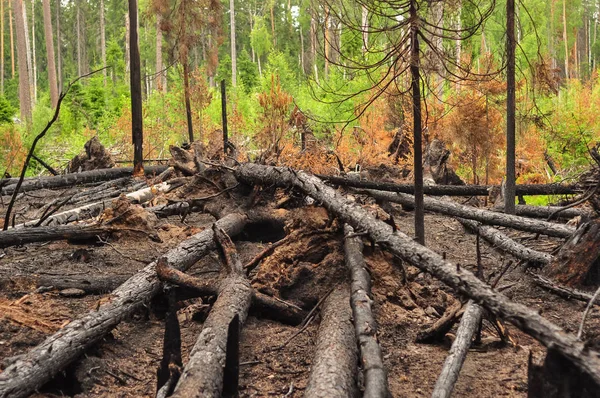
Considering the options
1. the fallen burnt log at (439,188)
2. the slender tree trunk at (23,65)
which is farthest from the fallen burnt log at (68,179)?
the slender tree trunk at (23,65)

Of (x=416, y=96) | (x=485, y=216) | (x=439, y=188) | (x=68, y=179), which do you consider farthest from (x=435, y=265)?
(x=68, y=179)

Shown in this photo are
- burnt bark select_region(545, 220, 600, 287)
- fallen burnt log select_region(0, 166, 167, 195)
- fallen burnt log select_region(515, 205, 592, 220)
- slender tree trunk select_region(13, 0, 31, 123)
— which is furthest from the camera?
slender tree trunk select_region(13, 0, 31, 123)

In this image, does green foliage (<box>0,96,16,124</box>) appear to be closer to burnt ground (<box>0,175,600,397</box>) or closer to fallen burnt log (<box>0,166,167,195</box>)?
fallen burnt log (<box>0,166,167,195</box>)

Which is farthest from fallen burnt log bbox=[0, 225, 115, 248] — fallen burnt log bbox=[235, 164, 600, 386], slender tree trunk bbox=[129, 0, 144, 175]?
slender tree trunk bbox=[129, 0, 144, 175]

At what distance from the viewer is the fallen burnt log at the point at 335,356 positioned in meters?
3.06

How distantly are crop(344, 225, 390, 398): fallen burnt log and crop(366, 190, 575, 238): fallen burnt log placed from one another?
8.50 feet

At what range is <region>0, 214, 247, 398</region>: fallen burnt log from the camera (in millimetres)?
3158

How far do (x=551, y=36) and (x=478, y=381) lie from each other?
5906 cm

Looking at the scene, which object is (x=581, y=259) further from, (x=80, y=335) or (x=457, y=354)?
(x=80, y=335)

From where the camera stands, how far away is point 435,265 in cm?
383

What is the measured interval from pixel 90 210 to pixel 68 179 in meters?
3.76

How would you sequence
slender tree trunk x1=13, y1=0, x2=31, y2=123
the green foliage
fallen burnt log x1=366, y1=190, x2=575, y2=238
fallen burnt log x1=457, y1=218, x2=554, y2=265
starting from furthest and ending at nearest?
slender tree trunk x1=13, y1=0, x2=31, y2=123 → the green foliage → fallen burnt log x1=366, y1=190, x2=575, y2=238 → fallen burnt log x1=457, y1=218, x2=554, y2=265

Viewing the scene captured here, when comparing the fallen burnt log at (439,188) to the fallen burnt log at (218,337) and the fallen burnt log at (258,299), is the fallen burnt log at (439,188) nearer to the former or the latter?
the fallen burnt log at (218,337)

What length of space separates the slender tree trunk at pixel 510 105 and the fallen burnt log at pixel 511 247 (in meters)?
0.53
